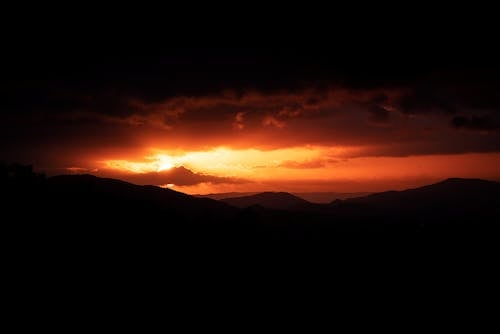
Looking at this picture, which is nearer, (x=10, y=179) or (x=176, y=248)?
(x=176, y=248)

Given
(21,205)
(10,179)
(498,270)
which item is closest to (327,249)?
(498,270)

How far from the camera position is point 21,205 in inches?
3265

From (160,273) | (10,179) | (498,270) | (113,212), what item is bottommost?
(498,270)

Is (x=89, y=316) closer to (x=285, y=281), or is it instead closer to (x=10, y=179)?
(x=285, y=281)

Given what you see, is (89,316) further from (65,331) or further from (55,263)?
(55,263)

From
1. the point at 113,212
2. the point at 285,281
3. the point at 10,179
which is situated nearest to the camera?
the point at 285,281

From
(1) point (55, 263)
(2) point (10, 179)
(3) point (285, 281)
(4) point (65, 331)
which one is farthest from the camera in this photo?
(2) point (10, 179)

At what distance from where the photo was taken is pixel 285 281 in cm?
7731

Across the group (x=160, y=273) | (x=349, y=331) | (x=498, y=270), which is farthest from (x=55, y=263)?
(x=498, y=270)

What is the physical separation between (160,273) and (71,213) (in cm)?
3348

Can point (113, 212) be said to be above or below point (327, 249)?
above

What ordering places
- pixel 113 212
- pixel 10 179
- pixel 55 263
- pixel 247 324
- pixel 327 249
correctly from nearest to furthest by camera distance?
1. pixel 247 324
2. pixel 55 263
3. pixel 113 212
4. pixel 10 179
5. pixel 327 249

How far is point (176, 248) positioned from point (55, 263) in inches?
997

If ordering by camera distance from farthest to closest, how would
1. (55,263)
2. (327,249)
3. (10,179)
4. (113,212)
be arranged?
1. (327,249)
2. (10,179)
3. (113,212)
4. (55,263)
